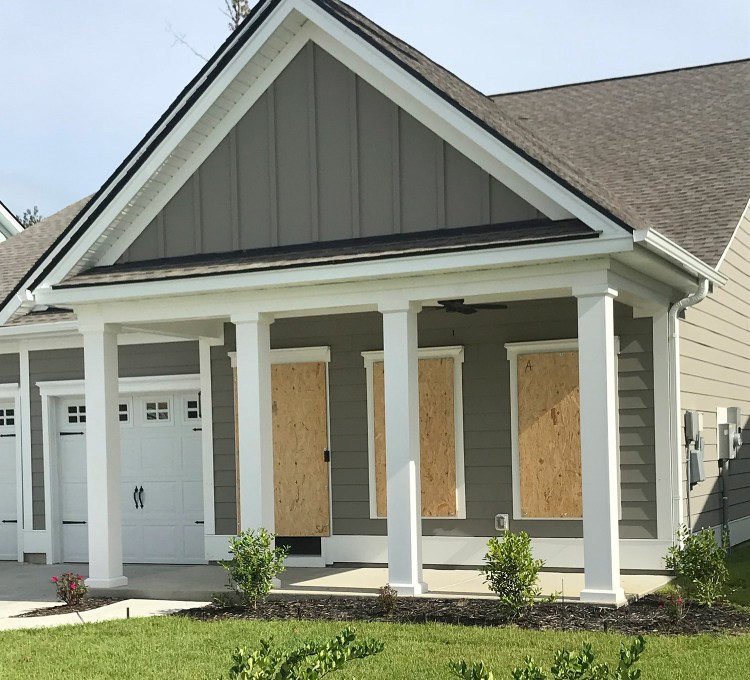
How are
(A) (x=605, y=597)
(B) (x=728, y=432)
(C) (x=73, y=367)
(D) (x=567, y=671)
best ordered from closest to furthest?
(D) (x=567, y=671)
(A) (x=605, y=597)
(B) (x=728, y=432)
(C) (x=73, y=367)

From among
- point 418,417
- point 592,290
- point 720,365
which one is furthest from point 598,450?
point 720,365

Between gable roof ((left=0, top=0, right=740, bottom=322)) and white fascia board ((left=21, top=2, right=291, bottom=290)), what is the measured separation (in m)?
0.02

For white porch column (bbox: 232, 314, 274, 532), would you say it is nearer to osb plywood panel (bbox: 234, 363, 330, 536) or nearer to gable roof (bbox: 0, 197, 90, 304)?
osb plywood panel (bbox: 234, 363, 330, 536)

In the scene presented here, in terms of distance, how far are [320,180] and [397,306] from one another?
183cm

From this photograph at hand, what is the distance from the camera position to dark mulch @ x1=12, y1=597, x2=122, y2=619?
12.3 meters

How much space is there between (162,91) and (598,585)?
3597 centimetres

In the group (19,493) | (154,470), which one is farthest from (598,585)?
(19,493)

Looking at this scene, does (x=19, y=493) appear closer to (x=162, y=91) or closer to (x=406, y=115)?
(x=406, y=115)

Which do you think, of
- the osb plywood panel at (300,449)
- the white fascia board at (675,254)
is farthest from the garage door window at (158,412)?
the white fascia board at (675,254)

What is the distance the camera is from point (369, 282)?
1228cm

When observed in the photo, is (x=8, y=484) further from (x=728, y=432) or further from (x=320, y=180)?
(x=728, y=432)

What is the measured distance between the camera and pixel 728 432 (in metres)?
15.7

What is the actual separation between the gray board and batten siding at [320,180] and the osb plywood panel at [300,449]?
271 cm

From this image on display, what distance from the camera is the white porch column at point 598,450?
1109 cm
